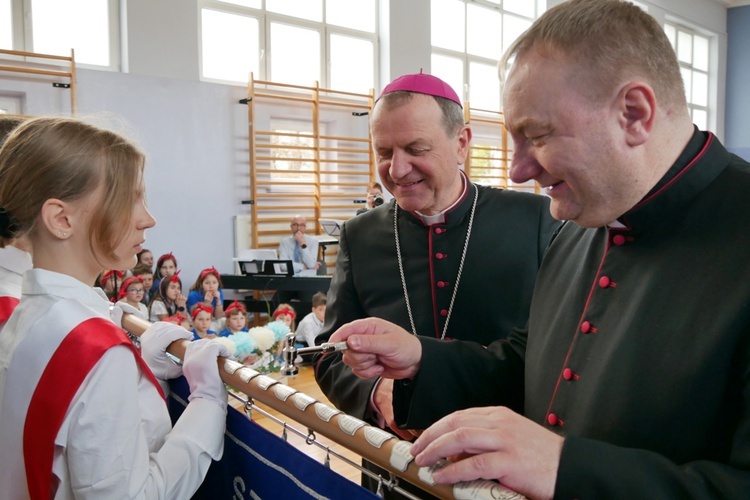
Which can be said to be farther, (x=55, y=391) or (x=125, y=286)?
(x=125, y=286)

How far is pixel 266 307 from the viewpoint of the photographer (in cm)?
728

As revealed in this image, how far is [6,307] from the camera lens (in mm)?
1527

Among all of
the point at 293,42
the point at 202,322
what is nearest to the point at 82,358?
the point at 202,322

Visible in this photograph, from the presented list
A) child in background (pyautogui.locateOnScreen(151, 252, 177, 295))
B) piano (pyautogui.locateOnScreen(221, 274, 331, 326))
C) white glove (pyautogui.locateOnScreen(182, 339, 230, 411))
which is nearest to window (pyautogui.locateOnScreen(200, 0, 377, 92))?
child in background (pyautogui.locateOnScreen(151, 252, 177, 295))

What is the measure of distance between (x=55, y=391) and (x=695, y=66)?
57.1 ft

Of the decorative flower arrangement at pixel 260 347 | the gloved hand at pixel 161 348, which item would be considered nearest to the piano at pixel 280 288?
the decorative flower arrangement at pixel 260 347

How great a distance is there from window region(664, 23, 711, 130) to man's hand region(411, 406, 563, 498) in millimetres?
16091

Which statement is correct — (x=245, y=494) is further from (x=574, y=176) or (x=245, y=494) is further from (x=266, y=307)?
(x=266, y=307)

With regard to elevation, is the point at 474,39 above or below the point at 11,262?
above

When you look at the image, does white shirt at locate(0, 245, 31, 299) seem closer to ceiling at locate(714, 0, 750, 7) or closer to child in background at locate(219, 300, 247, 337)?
child in background at locate(219, 300, 247, 337)

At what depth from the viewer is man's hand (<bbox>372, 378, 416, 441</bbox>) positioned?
134 cm

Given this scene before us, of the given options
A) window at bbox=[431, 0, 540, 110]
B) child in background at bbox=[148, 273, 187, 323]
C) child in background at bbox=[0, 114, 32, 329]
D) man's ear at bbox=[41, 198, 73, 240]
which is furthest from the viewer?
window at bbox=[431, 0, 540, 110]

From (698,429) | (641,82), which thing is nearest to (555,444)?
(698,429)

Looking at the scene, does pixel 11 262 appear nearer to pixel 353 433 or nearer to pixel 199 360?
pixel 199 360
